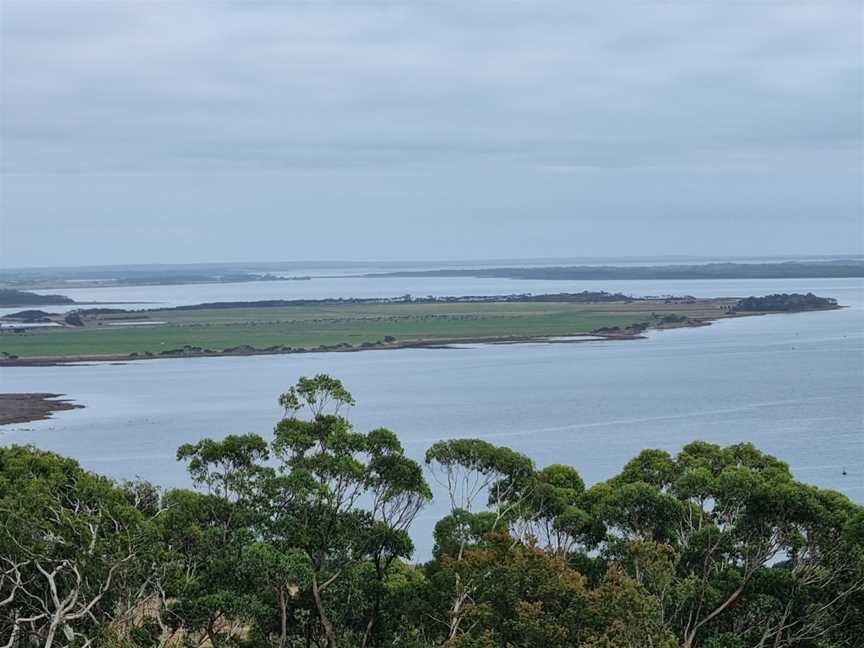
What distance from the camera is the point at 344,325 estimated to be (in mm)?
113125

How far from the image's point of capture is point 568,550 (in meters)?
20.6

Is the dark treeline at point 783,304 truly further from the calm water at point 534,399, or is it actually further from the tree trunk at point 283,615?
the tree trunk at point 283,615

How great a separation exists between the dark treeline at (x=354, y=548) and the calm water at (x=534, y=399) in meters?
11.7

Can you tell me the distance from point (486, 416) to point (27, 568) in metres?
39.4

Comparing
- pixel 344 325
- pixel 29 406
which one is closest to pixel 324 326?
pixel 344 325

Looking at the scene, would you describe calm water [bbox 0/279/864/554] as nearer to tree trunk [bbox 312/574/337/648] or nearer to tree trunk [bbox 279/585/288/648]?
tree trunk [bbox 312/574/337/648]

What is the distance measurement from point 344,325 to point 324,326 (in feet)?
6.79

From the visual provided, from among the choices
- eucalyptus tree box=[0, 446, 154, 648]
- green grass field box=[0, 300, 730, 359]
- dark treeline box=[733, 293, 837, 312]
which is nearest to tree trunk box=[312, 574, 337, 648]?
eucalyptus tree box=[0, 446, 154, 648]

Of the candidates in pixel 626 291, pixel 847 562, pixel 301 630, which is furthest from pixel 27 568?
pixel 626 291

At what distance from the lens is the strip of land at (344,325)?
9456cm

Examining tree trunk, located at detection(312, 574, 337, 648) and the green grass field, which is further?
the green grass field

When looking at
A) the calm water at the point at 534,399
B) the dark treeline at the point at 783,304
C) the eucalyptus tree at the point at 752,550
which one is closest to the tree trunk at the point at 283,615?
the eucalyptus tree at the point at 752,550

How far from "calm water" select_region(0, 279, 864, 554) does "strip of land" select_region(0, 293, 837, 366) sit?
18.9 ft

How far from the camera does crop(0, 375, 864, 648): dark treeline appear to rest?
57.3ft
